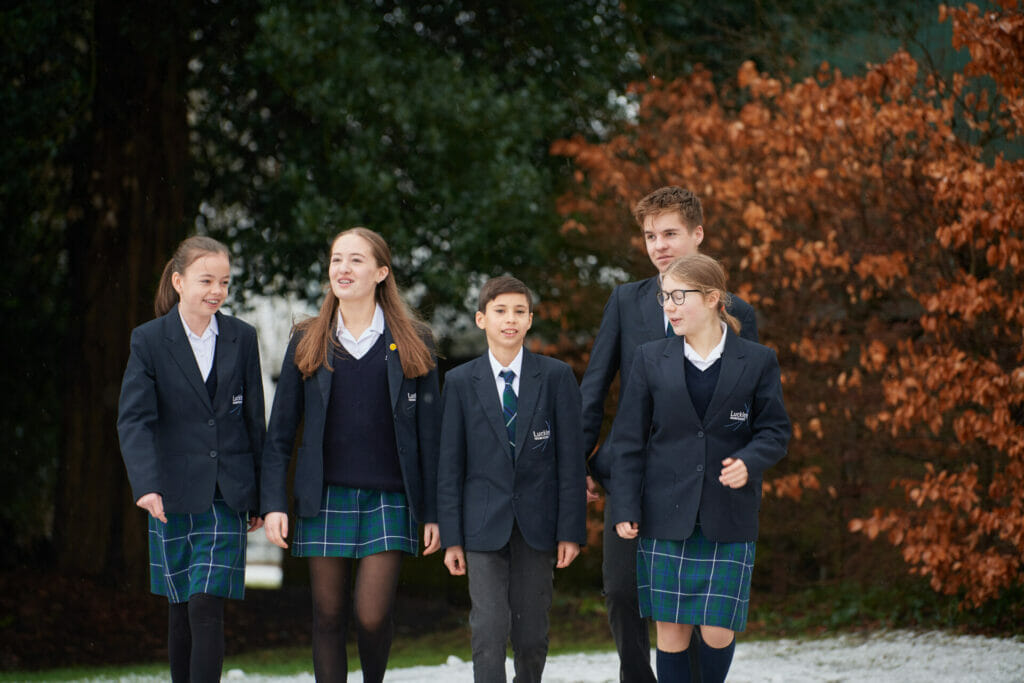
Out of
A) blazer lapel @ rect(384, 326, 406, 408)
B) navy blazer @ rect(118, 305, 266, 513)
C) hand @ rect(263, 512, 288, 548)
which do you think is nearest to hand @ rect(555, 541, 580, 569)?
blazer lapel @ rect(384, 326, 406, 408)

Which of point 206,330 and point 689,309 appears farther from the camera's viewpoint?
point 206,330

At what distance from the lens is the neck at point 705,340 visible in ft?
13.1

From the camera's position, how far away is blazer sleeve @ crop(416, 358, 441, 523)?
4172mm

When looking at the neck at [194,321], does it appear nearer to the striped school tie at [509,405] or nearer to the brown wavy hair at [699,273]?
the striped school tie at [509,405]

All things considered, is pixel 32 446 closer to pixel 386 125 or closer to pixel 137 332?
pixel 386 125

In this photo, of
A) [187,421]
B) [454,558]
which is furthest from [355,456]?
[187,421]

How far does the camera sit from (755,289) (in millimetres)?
8656

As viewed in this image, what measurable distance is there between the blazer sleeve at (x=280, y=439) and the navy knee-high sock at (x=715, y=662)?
153 centimetres

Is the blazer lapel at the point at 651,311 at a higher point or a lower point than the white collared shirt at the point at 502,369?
Answer: higher

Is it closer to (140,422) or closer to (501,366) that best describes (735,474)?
(501,366)

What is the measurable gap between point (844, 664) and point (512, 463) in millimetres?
4000

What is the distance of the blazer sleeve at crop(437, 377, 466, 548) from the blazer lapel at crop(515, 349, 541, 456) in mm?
195

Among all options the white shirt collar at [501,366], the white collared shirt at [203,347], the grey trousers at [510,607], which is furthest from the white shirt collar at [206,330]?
the grey trousers at [510,607]

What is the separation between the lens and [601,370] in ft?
14.4
